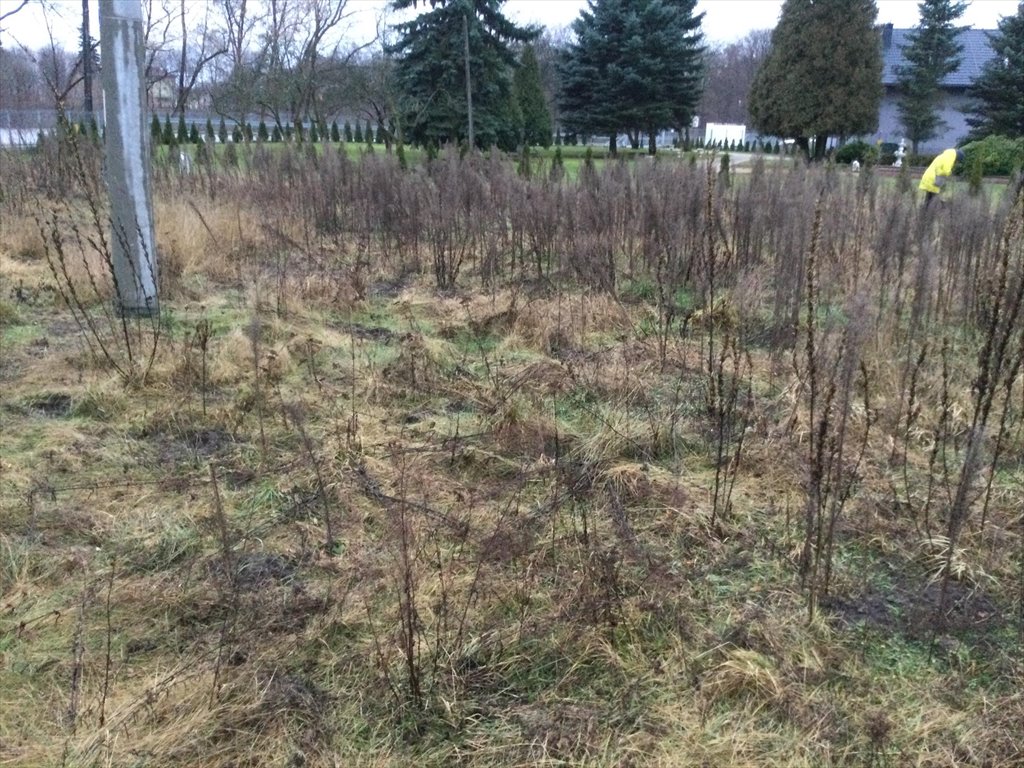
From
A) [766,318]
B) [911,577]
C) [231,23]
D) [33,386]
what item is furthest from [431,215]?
[231,23]

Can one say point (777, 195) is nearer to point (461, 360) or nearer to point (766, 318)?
point (766, 318)

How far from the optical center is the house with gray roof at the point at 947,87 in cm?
3816

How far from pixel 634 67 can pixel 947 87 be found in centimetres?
1827

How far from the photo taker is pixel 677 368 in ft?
15.5

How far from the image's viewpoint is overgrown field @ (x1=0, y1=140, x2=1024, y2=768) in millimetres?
2078

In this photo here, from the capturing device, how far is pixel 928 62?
3338 cm

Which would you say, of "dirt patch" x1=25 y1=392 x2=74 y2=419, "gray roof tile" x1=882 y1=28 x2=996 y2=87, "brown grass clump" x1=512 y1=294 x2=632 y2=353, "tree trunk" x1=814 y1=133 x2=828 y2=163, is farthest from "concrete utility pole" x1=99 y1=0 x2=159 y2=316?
"gray roof tile" x1=882 y1=28 x2=996 y2=87

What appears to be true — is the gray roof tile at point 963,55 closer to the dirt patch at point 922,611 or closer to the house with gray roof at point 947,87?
the house with gray roof at point 947,87

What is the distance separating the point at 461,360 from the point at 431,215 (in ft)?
10.1

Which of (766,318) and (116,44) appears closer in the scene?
(116,44)

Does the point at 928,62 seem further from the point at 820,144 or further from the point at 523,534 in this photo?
the point at 523,534

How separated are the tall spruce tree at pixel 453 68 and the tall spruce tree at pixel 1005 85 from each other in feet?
56.7

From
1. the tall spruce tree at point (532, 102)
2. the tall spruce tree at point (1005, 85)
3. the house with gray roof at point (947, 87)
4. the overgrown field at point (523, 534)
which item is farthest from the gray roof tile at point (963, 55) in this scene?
the overgrown field at point (523, 534)

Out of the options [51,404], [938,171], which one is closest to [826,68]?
[938,171]
